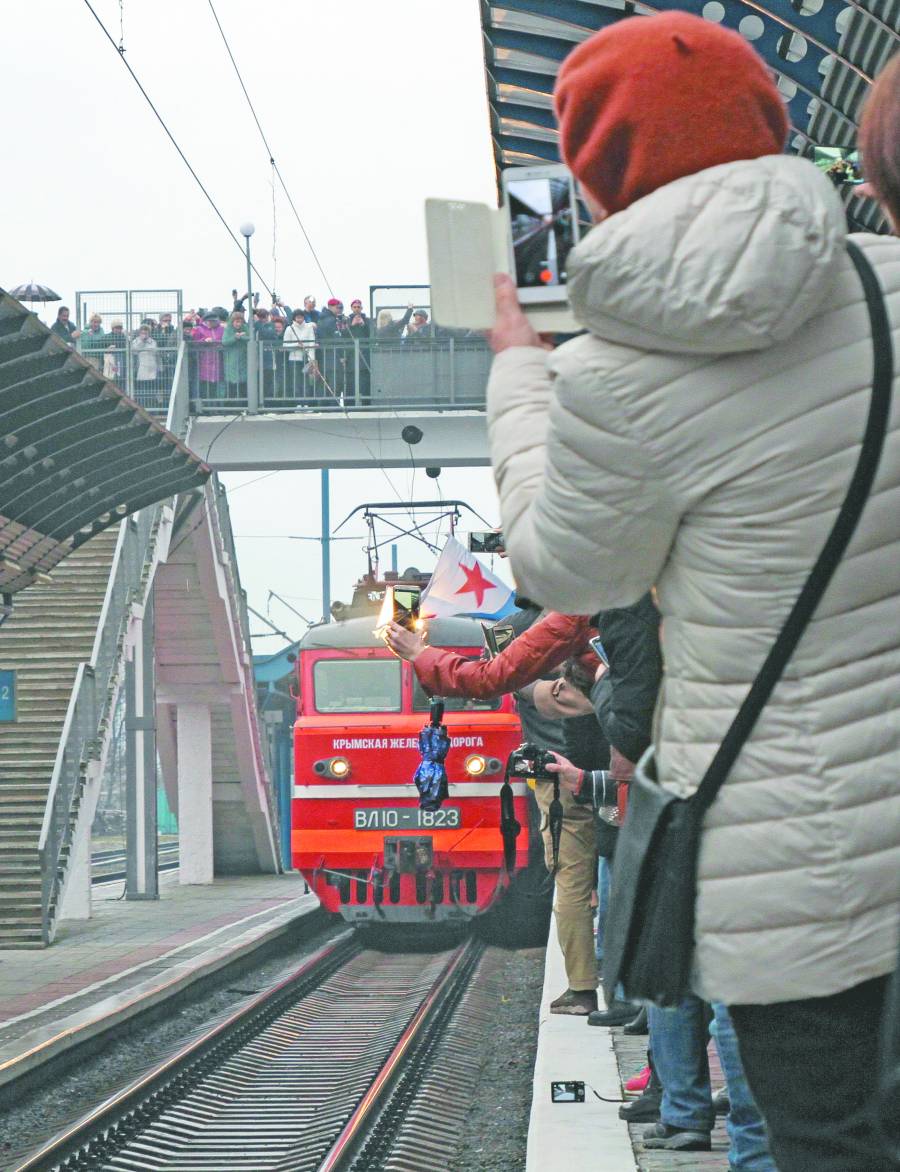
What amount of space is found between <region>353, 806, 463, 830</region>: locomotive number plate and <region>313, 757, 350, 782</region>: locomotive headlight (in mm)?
330

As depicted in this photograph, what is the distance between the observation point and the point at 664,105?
6.84ft

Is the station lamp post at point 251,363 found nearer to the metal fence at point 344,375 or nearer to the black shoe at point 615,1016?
the metal fence at point 344,375

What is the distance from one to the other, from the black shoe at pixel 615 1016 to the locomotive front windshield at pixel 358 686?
8.43 metres

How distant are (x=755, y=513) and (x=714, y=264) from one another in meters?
0.28

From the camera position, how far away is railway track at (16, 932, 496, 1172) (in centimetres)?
781

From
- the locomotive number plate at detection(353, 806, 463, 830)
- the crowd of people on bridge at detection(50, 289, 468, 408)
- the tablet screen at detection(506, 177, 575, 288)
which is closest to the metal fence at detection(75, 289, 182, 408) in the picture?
the crowd of people on bridge at detection(50, 289, 468, 408)

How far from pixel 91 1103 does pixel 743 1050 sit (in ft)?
25.2

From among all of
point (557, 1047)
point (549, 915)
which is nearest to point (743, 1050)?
point (557, 1047)

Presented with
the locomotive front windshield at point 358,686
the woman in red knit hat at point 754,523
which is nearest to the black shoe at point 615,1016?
the woman in red knit hat at point 754,523

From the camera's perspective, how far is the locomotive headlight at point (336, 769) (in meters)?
16.0

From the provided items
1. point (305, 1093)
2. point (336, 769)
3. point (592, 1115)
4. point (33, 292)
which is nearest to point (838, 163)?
point (592, 1115)

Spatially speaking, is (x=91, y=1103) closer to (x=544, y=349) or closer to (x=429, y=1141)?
(x=429, y=1141)

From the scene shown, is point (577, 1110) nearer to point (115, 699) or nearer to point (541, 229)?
point (541, 229)

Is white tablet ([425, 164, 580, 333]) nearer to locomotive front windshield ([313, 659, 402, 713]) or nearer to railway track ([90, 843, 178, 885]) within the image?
locomotive front windshield ([313, 659, 402, 713])
